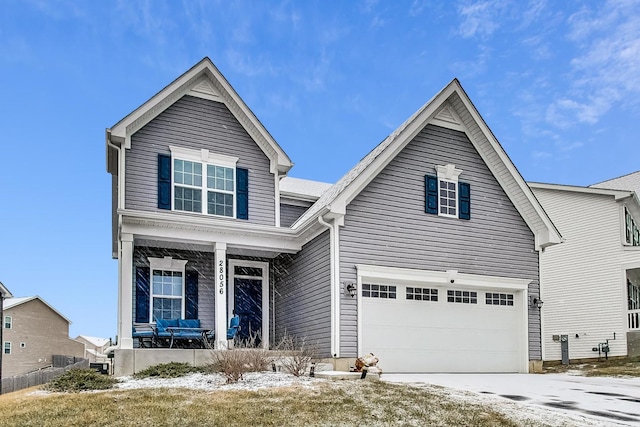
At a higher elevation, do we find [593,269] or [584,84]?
[584,84]

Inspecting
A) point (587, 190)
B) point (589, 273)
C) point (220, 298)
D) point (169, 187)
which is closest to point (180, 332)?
point (220, 298)

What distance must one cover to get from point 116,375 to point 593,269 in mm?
17747

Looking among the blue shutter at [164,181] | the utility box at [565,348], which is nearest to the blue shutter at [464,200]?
the blue shutter at [164,181]

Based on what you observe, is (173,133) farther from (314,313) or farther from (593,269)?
(593,269)

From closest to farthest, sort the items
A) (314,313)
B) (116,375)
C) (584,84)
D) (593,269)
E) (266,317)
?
1. (116,375)
2. (314,313)
3. (266,317)
4. (584,84)
5. (593,269)

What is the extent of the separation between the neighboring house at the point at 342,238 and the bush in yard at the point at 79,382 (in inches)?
98.9

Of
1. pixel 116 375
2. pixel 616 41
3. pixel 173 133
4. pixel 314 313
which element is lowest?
pixel 116 375

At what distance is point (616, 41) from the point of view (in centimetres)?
1806

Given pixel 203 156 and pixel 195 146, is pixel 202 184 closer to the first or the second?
pixel 203 156

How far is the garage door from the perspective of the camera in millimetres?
14930

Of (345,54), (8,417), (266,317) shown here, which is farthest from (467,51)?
Answer: (8,417)

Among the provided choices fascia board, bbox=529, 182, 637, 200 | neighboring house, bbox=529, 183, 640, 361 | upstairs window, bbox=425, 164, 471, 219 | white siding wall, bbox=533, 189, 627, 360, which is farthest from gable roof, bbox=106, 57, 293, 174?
white siding wall, bbox=533, 189, 627, 360

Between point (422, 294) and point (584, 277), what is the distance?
33.9ft

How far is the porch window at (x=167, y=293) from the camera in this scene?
16.2 meters
